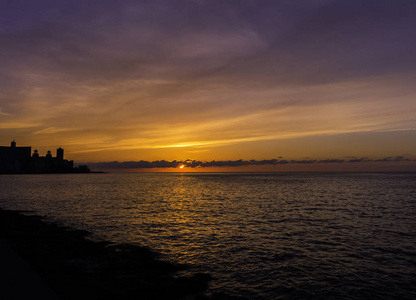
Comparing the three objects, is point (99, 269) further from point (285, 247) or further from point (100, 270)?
point (285, 247)

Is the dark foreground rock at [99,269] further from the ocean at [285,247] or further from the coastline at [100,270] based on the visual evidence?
the ocean at [285,247]

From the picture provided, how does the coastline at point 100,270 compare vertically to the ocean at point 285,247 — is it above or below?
above

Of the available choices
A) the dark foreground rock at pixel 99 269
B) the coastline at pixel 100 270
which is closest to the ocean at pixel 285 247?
the coastline at pixel 100 270

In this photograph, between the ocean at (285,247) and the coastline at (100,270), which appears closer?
the coastline at (100,270)

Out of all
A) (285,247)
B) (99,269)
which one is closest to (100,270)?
(99,269)

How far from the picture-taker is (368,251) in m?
25.4

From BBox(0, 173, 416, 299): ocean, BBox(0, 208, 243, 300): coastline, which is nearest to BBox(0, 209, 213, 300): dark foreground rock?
BBox(0, 208, 243, 300): coastline

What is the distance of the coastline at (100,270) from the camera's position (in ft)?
50.9

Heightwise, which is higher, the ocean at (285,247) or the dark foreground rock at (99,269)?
the dark foreground rock at (99,269)

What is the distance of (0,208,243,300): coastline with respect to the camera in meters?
15.5

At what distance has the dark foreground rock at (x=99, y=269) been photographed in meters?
15.5

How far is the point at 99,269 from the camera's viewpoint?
19.4 meters

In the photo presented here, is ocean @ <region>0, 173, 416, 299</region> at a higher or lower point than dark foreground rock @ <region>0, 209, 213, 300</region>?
lower

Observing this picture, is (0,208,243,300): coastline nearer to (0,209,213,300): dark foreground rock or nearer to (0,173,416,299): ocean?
(0,209,213,300): dark foreground rock
